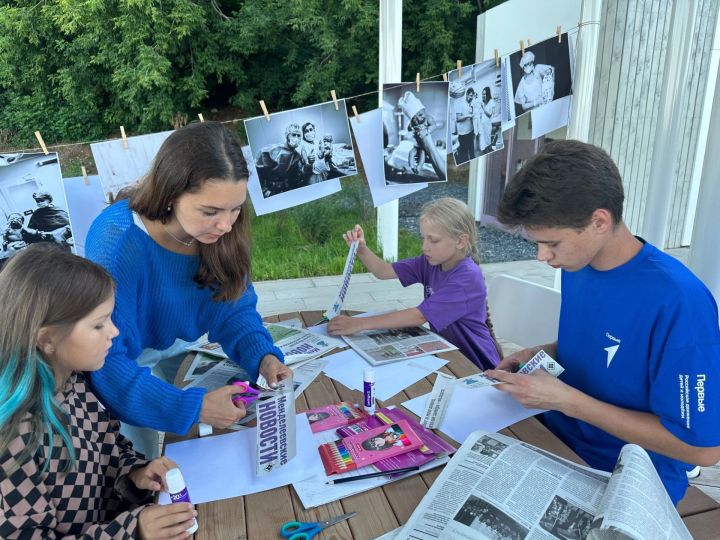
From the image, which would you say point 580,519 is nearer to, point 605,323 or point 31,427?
point 605,323

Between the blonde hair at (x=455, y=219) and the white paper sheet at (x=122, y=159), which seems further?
the white paper sheet at (x=122, y=159)

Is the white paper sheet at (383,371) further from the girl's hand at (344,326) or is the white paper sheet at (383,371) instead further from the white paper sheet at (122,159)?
the white paper sheet at (122,159)

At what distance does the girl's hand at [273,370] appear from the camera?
1552mm

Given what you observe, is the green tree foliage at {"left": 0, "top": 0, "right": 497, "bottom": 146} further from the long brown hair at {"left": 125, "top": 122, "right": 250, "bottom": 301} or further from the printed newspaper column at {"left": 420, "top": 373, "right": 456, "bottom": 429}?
the printed newspaper column at {"left": 420, "top": 373, "right": 456, "bottom": 429}

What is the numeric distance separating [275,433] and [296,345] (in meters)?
0.73

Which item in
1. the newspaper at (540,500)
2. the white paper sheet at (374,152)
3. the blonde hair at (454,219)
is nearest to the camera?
the newspaper at (540,500)

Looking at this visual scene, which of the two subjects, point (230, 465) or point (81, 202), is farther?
point (81, 202)

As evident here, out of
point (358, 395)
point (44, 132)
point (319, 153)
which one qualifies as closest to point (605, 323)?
point (358, 395)

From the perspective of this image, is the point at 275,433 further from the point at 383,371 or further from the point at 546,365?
the point at 546,365

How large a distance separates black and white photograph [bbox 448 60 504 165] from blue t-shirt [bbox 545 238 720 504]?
1733 mm

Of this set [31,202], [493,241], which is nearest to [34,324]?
[31,202]

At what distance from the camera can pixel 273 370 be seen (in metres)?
1.57

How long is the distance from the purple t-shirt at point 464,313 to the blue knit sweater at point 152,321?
685 mm

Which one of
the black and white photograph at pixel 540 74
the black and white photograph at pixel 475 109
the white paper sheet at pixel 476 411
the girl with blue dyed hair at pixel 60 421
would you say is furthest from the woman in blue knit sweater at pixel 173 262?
the black and white photograph at pixel 540 74
